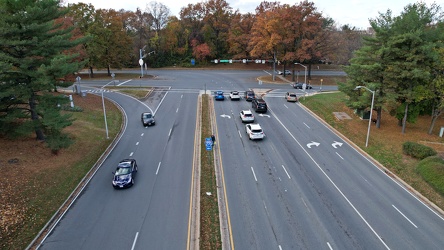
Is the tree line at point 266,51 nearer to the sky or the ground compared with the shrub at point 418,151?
nearer to the sky

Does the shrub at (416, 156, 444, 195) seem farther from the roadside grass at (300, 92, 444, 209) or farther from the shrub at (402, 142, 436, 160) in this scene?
the shrub at (402, 142, 436, 160)

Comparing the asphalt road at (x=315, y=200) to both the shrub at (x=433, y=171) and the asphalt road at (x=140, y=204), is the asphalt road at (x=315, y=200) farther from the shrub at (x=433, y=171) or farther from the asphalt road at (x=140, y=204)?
the asphalt road at (x=140, y=204)

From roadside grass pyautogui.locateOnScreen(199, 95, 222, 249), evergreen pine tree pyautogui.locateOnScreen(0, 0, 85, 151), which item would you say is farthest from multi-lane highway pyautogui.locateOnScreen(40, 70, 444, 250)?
evergreen pine tree pyautogui.locateOnScreen(0, 0, 85, 151)

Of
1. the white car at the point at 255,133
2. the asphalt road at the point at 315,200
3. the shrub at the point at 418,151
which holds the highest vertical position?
the white car at the point at 255,133

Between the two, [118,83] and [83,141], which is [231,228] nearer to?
[83,141]

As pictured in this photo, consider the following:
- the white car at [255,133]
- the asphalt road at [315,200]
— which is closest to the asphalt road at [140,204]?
the asphalt road at [315,200]

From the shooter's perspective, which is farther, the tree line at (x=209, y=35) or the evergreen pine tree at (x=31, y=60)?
the tree line at (x=209, y=35)
